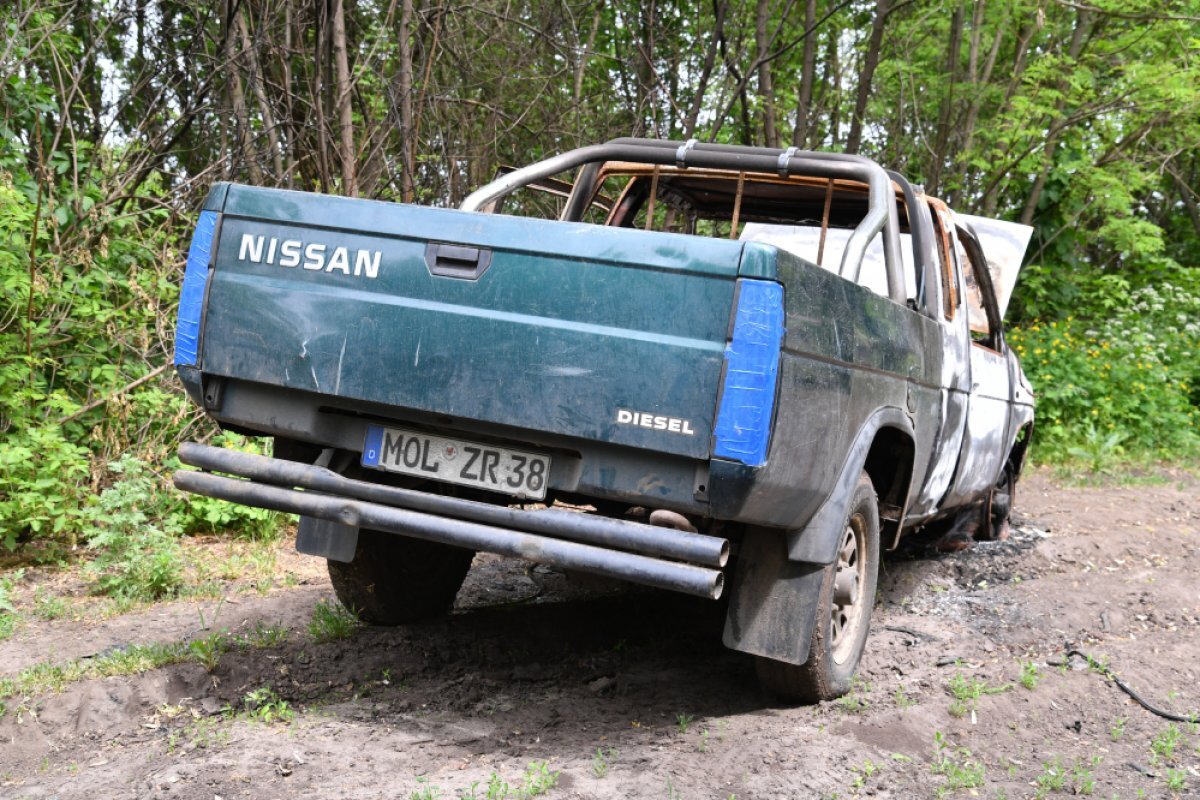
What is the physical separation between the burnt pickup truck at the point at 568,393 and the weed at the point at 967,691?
36cm

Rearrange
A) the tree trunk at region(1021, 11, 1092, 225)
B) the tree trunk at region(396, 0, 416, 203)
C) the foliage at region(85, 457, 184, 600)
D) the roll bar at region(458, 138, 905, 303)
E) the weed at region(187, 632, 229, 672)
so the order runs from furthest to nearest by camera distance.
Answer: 1. the tree trunk at region(1021, 11, 1092, 225)
2. the tree trunk at region(396, 0, 416, 203)
3. the foliage at region(85, 457, 184, 600)
4. the roll bar at region(458, 138, 905, 303)
5. the weed at region(187, 632, 229, 672)

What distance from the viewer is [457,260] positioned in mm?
3188

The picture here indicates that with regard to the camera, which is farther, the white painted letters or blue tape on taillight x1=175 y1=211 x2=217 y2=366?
blue tape on taillight x1=175 y1=211 x2=217 y2=366

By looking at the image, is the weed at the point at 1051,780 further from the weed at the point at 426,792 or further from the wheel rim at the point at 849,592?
the weed at the point at 426,792

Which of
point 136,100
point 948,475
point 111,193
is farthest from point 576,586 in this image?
point 136,100

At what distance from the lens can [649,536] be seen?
9.90 feet

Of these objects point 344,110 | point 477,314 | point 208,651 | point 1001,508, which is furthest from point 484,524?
point 344,110

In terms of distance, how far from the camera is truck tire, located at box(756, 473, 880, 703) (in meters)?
3.56

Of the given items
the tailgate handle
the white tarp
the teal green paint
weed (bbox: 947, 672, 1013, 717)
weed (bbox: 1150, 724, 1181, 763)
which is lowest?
weed (bbox: 947, 672, 1013, 717)

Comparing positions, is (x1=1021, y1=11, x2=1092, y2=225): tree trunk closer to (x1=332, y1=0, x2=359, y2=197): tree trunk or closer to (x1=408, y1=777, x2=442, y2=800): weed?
(x1=332, y1=0, x2=359, y2=197): tree trunk

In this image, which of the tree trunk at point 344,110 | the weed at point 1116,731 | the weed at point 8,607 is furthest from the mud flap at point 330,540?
the tree trunk at point 344,110

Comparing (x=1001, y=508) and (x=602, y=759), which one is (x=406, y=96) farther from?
(x=602, y=759)

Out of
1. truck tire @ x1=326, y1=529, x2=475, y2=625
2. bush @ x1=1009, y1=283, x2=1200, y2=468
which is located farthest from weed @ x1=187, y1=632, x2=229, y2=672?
bush @ x1=1009, y1=283, x2=1200, y2=468

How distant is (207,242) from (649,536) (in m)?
1.67
